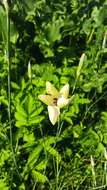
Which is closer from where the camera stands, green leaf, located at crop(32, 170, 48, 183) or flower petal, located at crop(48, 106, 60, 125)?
flower petal, located at crop(48, 106, 60, 125)

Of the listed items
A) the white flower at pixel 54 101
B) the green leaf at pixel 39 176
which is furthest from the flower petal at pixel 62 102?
the green leaf at pixel 39 176

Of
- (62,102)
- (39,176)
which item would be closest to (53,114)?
(62,102)

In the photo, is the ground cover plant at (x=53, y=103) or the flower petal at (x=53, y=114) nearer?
the flower petal at (x=53, y=114)

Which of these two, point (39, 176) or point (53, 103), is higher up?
point (53, 103)

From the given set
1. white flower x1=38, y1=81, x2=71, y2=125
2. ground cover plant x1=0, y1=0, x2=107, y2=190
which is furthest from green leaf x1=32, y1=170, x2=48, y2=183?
white flower x1=38, y1=81, x2=71, y2=125

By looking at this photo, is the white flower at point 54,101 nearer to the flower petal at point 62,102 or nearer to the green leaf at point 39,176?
the flower petal at point 62,102

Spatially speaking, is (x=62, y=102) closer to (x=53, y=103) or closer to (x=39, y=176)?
(x=53, y=103)

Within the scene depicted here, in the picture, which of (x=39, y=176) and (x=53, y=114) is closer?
(x=53, y=114)

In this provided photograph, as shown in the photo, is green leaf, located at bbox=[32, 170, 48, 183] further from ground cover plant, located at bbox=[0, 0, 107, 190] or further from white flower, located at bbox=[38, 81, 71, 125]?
white flower, located at bbox=[38, 81, 71, 125]

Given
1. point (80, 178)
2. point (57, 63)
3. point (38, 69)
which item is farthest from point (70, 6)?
point (80, 178)
